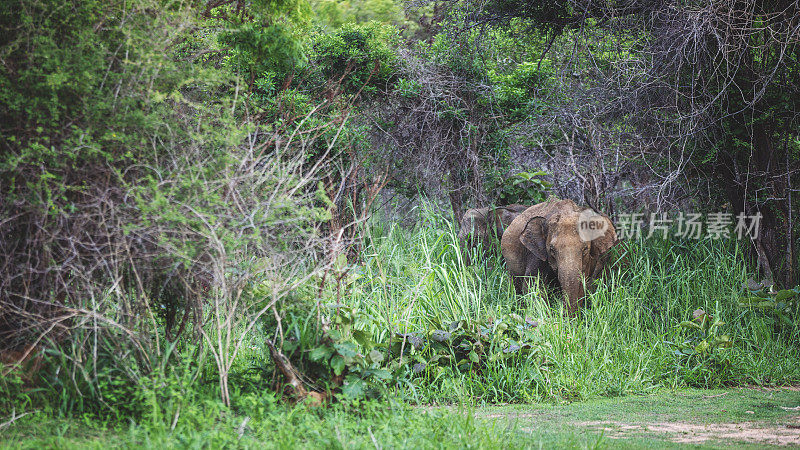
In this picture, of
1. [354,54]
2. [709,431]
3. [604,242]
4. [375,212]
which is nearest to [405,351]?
[709,431]

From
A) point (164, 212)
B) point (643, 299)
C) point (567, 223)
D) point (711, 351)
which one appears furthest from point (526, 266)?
point (164, 212)

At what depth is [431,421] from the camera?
4.04 m

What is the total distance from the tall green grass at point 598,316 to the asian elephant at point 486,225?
23cm

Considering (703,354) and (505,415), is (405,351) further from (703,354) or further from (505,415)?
(703,354)

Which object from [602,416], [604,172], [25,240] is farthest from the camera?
[604,172]

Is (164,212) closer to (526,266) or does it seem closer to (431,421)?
(431,421)

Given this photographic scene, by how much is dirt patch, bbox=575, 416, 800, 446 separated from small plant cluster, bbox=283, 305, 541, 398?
3.92ft

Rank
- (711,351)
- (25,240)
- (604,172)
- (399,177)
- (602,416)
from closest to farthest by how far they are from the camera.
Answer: (25,240) → (602,416) → (711,351) → (604,172) → (399,177)

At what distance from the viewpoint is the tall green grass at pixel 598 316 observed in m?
5.50

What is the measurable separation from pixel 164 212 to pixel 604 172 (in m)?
6.13

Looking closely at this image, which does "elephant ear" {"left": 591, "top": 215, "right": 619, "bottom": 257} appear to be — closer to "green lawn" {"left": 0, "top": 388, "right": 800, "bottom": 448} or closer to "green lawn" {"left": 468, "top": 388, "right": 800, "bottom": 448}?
"green lawn" {"left": 468, "top": 388, "right": 800, "bottom": 448}

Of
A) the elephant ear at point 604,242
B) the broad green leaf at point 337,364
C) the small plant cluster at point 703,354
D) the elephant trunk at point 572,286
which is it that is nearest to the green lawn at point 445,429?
the broad green leaf at point 337,364

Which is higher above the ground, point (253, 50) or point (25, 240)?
point (253, 50)

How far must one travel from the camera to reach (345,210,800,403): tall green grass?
217 inches
